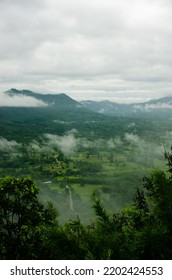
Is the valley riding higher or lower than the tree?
lower

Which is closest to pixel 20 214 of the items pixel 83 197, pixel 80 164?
pixel 83 197

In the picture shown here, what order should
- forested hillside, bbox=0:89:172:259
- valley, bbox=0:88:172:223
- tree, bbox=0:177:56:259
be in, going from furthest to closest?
1. valley, bbox=0:88:172:223
2. tree, bbox=0:177:56:259
3. forested hillside, bbox=0:89:172:259

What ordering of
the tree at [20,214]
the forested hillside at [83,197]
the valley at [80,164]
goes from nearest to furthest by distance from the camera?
the forested hillside at [83,197]
the tree at [20,214]
the valley at [80,164]

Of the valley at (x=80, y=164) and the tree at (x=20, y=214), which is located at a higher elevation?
the tree at (x=20, y=214)

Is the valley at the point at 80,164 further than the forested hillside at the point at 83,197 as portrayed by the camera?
Yes

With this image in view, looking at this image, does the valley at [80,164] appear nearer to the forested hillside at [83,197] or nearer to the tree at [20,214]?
the forested hillside at [83,197]

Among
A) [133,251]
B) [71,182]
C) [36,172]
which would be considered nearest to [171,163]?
[133,251]

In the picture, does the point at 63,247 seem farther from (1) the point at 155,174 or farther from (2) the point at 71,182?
→ (2) the point at 71,182

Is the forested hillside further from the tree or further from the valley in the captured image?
the valley

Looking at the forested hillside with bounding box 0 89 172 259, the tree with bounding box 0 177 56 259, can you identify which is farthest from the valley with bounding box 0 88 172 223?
the tree with bounding box 0 177 56 259

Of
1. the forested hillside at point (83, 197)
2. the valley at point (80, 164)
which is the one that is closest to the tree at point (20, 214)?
the forested hillside at point (83, 197)

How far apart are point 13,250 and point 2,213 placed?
1.75 metres

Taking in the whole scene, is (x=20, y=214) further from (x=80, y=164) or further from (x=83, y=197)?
(x=80, y=164)

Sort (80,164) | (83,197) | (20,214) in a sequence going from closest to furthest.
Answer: (20,214) < (83,197) < (80,164)
